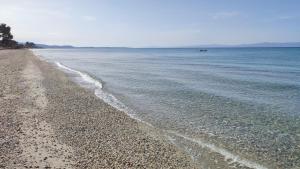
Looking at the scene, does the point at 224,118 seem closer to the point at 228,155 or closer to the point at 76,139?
the point at 228,155

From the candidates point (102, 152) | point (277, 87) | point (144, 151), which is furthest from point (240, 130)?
point (277, 87)

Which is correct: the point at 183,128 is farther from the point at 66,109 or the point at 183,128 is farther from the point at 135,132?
the point at 66,109

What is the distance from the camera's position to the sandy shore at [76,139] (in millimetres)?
10469

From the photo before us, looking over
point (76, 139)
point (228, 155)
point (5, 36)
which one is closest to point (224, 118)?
point (228, 155)

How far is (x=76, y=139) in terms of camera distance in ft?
42.2

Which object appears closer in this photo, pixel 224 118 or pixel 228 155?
pixel 228 155

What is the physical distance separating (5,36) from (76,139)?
141688 mm

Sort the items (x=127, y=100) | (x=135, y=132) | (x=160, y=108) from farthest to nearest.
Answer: (x=127, y=100)
(x=160, y=108)
(x=135, y=132)

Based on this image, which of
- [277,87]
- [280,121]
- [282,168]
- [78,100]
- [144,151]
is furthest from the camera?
[277,87]

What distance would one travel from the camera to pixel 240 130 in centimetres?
1504

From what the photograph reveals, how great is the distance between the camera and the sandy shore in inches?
412

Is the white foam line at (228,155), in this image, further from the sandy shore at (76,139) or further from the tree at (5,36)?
the tree at (5,36)

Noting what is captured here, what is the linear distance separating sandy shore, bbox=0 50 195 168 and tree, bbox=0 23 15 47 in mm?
129161

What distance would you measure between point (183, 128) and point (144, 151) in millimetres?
4053
